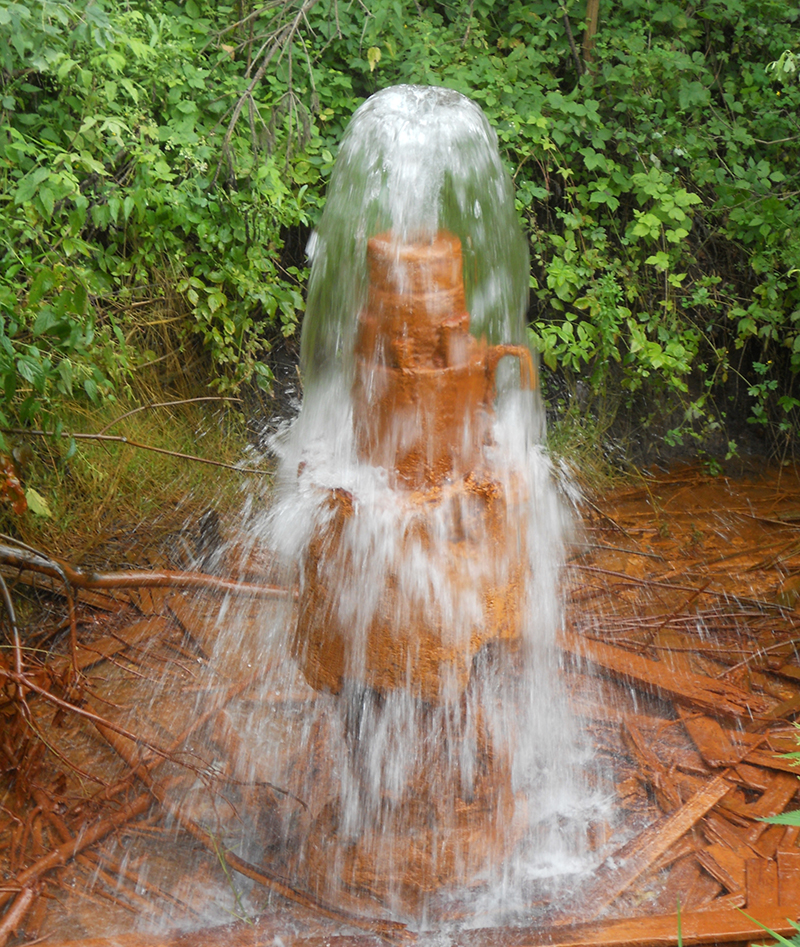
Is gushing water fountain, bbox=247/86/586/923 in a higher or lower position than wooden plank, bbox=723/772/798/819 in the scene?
higher

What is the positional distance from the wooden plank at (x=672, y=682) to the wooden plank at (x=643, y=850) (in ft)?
1.39

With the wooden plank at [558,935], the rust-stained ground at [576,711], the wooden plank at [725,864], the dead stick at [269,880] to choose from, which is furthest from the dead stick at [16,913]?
the wooden plank at [725,864]

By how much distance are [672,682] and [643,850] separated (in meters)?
0.90

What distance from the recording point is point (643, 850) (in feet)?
8.39

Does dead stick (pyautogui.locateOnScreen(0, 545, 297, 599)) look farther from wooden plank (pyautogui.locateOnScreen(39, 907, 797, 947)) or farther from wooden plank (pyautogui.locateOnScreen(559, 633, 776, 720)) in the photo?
wooden plank (pyautogui.locateOnScreen(559, 633, 776, 720))

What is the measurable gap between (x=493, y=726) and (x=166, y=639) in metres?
1.62

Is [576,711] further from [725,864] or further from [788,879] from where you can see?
[788,879]

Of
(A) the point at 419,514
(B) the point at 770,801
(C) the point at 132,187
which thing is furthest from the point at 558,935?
(C) the point at 132,187

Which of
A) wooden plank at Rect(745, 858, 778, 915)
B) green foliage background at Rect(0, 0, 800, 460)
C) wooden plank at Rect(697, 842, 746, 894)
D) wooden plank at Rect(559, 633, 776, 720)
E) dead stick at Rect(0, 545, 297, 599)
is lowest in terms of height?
wooden plank at Rect(559, 633, 776, 720)

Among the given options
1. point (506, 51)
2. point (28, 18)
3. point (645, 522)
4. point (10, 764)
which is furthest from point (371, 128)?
point (506, 51)

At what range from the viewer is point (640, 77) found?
4629mm

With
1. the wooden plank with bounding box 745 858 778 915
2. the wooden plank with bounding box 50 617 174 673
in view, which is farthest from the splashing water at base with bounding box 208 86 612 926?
the wooden plank with bounding box 50 617 174 673

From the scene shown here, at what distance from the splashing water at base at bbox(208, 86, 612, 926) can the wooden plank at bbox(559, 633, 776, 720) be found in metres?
0.78

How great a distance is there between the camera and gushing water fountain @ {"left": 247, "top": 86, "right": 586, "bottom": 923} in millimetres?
2213
